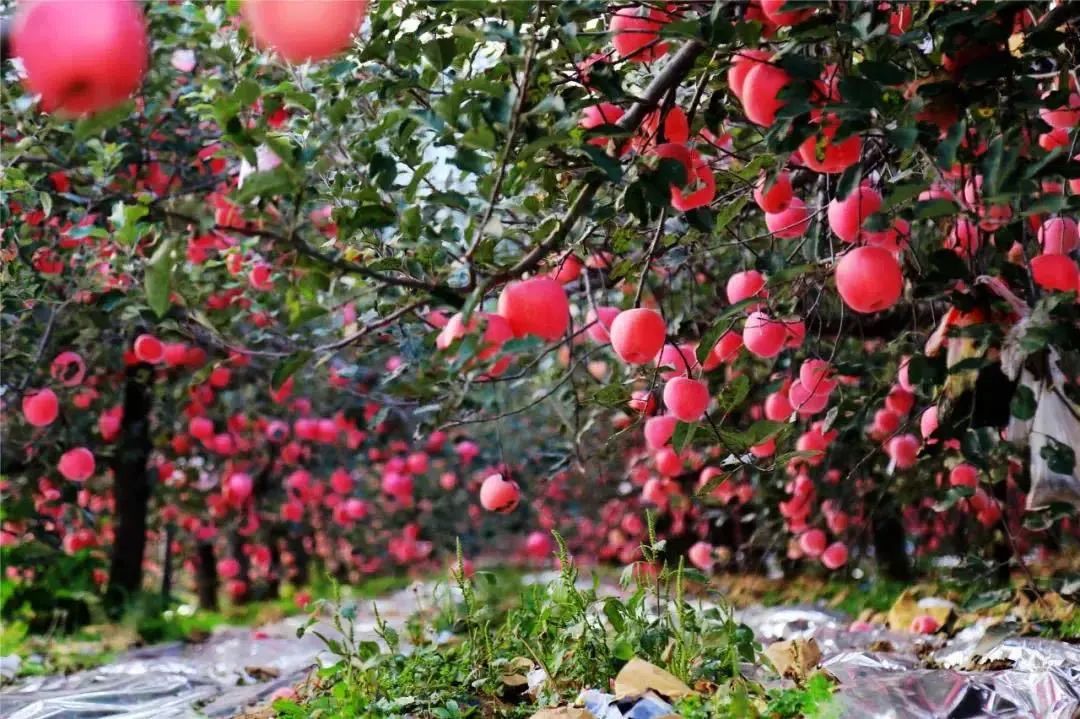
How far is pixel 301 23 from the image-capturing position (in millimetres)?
913

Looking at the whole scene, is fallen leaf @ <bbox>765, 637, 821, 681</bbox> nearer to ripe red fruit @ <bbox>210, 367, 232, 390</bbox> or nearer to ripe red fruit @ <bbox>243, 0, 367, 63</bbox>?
ripe red fruit @ <bbox>243, 0, 367, 63</bbox>

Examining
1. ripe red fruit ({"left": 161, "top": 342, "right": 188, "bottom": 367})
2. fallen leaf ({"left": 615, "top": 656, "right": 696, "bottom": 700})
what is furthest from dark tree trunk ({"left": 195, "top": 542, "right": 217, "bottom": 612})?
fallen leaf ({"left": 615, "top": 656, "right": 696, "bottom": 700})

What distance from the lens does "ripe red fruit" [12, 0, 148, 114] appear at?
79 centimetres

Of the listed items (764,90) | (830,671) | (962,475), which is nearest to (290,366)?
(764,90)

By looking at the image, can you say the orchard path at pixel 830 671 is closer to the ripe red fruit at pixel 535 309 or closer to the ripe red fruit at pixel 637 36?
the ripe red fruit at pixel 535 309

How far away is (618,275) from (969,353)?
1.00m

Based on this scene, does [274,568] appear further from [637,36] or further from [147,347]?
[637,36]

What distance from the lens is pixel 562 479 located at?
6.95m

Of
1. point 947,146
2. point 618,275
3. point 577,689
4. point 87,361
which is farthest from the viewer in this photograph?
point 87,361

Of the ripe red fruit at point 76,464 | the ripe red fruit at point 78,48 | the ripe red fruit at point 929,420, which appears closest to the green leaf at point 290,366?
the ripe red fruit at point 78,48

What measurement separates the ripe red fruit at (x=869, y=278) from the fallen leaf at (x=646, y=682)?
714 mm

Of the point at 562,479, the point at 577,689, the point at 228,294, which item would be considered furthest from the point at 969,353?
the point at 562,479

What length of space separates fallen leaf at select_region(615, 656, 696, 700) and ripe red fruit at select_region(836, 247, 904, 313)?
28.1 inches

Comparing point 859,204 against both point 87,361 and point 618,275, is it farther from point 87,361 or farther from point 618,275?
point 87,361
